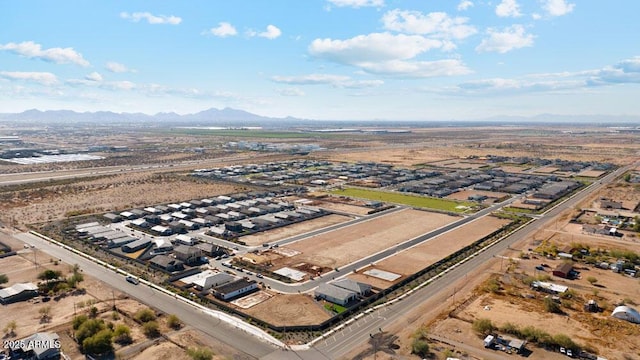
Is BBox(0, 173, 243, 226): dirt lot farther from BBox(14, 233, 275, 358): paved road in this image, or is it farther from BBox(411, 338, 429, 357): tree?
BBox(411, 338, 429, 357): tree

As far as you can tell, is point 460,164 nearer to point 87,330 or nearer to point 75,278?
point 75,278

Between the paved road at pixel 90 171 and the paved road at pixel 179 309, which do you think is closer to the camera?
the paved road at pixel 179 309

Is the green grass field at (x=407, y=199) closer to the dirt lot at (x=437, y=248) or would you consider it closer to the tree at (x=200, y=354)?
the dirt lot at (x=437, y=248)

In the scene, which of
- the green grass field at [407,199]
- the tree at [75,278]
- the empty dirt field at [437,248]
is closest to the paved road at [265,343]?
the tree at [75,278]

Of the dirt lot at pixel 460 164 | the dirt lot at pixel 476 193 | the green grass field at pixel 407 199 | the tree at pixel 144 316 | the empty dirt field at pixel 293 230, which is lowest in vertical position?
the tree at pixel 144 316

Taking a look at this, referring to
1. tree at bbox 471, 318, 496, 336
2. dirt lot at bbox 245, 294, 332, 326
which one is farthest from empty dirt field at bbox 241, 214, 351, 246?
tree at bbox 471, 318, 496, 336

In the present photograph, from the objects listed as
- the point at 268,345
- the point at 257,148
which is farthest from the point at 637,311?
the point at 257,148
